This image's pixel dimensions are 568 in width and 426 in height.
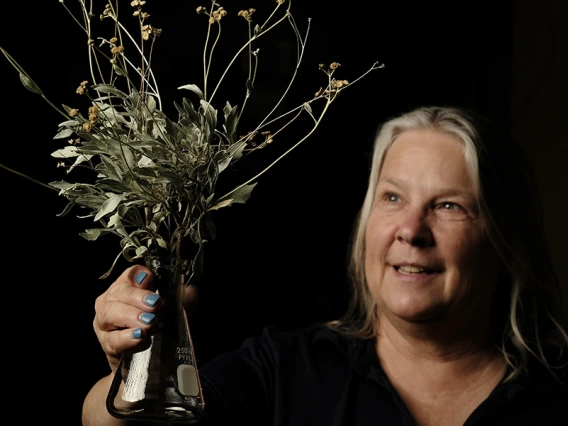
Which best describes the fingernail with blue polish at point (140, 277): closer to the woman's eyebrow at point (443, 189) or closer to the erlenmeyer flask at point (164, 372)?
the erlenmeyer flask at point (164, 372)

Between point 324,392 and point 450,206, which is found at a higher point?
point 450,206

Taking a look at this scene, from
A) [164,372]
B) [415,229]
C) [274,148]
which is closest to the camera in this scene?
[164,372]

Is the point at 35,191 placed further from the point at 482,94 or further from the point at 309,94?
the point at 482,94

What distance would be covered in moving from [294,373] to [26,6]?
41.3 inches

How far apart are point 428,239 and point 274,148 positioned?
0.79m

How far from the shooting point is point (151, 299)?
0.98 metres

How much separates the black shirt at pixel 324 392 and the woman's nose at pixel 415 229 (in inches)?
10.5

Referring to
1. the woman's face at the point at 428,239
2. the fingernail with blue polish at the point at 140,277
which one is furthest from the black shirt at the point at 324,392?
the fingernail with blue polish at the point at 140,277

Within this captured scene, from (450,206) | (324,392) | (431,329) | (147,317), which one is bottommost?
(324,392)

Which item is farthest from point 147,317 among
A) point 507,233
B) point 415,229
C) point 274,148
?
point 274,148

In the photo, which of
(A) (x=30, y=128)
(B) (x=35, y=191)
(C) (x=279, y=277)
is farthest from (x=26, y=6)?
(C) (x=279, y=277)

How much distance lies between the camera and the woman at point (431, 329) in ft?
5.42

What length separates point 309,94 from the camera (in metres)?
2.38

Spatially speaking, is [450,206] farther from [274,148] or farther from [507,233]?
[274,148]
